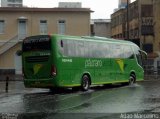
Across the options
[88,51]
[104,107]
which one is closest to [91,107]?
[104,107]

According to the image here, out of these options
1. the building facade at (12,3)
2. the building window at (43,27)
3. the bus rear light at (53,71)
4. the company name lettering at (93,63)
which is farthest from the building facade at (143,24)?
the bus rear light at (53,71)

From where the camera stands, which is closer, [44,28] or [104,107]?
[104,107]

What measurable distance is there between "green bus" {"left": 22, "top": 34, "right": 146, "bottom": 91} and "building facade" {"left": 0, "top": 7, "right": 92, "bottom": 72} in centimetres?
2513

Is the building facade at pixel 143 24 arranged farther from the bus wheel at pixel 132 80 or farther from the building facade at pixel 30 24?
the bus wheel at pixel 132 80

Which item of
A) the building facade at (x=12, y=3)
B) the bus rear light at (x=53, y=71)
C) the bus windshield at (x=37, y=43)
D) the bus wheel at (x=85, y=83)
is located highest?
the building facade at (x=12, y=3)

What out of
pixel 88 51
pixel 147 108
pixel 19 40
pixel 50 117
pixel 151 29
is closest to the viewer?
pixel 50 117

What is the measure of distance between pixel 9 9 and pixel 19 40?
12.8ft

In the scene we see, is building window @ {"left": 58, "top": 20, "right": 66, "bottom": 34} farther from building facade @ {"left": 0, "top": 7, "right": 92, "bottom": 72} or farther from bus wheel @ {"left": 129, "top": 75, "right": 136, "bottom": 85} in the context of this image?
bus wheel @ {"left": 129, "top": 75, "right": 136, "bottom": 85}

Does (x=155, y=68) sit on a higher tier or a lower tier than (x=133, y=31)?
lower

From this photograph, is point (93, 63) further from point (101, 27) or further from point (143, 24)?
point (101, 27)

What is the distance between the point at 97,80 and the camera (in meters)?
Answer: 29.2

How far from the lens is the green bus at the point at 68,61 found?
1001 inches

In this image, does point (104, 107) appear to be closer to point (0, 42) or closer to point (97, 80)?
point (97, 80)

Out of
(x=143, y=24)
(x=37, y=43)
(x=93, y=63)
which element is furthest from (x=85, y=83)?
(x=143, y=24)
